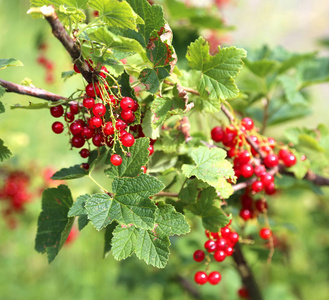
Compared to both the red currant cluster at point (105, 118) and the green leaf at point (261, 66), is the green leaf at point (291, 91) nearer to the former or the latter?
the green leaf at point (261, 66)

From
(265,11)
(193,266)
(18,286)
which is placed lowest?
(18,286)

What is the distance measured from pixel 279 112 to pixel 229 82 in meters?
0.99

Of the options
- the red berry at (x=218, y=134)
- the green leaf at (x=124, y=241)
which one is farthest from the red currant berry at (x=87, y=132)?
the red berry at (x=218, y=134)

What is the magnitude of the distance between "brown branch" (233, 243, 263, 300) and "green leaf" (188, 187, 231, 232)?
395mm

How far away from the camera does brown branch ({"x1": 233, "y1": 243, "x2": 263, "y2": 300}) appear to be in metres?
1.29

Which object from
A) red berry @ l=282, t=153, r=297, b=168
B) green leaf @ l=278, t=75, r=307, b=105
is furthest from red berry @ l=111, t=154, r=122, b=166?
green leaf @ l=278, t=75, r=307, b=105

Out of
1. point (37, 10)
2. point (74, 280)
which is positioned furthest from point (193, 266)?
point (74, 280)

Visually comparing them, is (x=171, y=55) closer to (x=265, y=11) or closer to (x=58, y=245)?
(x=58, y=245)

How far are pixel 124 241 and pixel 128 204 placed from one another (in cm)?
8

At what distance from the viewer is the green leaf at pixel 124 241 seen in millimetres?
737

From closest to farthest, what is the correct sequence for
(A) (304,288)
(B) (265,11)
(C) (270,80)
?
(C) (270,80), (A) (304,288), (B) (265,11)

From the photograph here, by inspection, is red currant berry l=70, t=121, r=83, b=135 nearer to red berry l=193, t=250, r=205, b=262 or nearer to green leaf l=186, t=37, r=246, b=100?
green leaf l=186, t=37, r=246, b=100

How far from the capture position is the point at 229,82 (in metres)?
0.83

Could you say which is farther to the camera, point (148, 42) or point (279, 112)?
point (279, 112)
